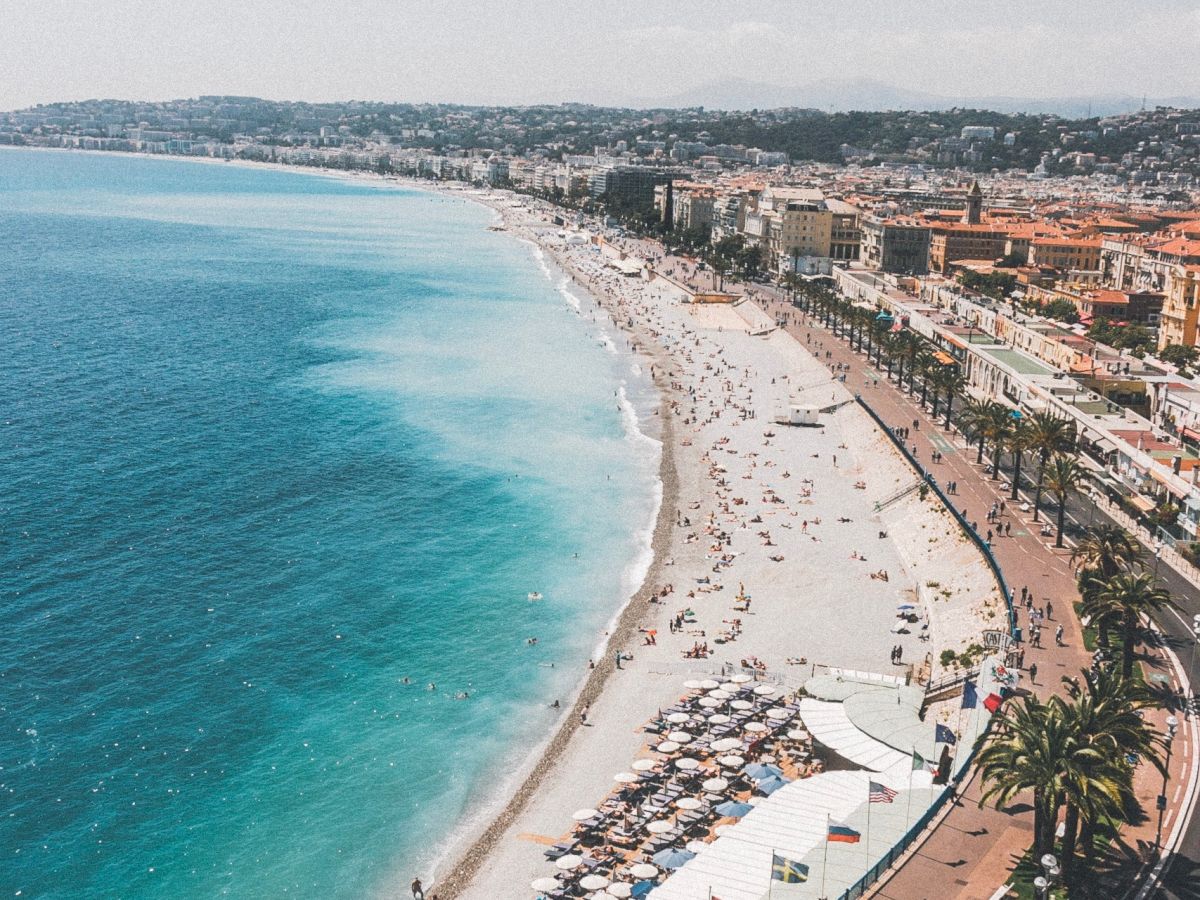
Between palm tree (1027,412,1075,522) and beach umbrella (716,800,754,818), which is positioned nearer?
beach umbrella (716,800,754,818)

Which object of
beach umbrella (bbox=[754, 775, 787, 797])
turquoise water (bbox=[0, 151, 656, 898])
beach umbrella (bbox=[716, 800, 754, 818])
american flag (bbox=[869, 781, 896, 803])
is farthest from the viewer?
turquoise water (bbox=[0, 151, 656, 898])

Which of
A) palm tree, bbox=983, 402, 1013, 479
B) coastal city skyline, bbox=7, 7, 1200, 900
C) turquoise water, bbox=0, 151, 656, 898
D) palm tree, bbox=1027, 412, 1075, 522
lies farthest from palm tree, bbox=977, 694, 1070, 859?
palm tree, bbox=983, 402, 1013, 479

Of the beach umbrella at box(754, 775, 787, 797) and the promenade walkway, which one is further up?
the promenade walkway

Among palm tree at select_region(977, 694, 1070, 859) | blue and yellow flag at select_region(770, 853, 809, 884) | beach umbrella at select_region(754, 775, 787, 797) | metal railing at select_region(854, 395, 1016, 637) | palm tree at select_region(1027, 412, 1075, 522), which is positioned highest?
palm tree at select_region(1027, 412, 1075, 522)

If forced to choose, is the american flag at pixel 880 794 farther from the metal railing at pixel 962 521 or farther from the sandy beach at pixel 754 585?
the metal railing at pixel 962 521

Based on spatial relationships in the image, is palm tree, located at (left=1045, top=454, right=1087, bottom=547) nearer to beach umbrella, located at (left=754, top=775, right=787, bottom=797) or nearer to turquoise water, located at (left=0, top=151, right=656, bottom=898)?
turquoise water, located at (left=0, top=151, right=656, bottom=898)

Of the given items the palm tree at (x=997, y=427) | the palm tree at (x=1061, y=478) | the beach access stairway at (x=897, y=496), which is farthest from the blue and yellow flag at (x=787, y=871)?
the beach access stairway at (x=897, y=496)

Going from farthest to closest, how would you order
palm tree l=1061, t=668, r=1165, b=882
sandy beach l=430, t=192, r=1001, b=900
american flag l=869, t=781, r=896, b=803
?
1. sandy beach l=430, t=192, r=1001, b=900
2. american flag l=869, t=781, r=896, b=803
3. palm tree l=1061, t=668, r=1165, b=882
